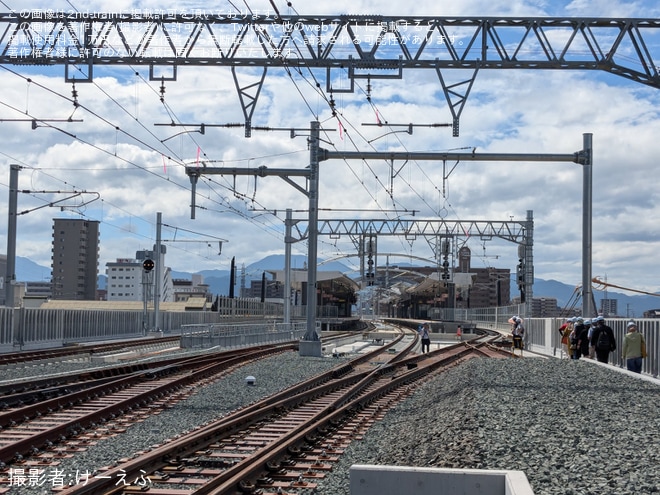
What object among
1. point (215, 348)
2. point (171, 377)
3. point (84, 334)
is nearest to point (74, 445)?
point (171, 377)

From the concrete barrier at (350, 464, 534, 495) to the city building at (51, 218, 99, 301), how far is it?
182537 millimetres

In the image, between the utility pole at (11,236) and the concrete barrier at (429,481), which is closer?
the concrete barrier at (429,481)

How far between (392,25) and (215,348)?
1847cm

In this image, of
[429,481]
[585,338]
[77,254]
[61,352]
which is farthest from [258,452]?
[77,254]

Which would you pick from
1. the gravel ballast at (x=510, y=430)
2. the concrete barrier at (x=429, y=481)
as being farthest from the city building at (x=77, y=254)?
the concrete barrier at (x=429, y=481)

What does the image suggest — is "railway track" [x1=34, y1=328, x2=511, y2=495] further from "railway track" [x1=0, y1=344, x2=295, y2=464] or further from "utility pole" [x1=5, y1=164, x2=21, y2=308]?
"utility pole" [x1=5, y1=164, x2=21, y2=308]

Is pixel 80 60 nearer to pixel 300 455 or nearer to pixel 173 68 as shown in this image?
pixel 173 68

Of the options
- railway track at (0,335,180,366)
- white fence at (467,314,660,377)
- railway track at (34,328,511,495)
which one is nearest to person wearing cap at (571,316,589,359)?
white fence at (467,314,660,377)

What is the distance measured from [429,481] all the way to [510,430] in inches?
138

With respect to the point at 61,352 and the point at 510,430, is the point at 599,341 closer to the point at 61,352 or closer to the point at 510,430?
the point at 510,430

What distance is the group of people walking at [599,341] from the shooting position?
63.5 ft

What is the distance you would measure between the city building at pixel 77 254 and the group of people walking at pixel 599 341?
166656mm

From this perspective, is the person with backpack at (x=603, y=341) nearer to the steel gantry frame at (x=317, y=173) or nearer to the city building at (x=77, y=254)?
the steel gantry frame at (x=317, y=173)

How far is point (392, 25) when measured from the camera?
63.7ft
